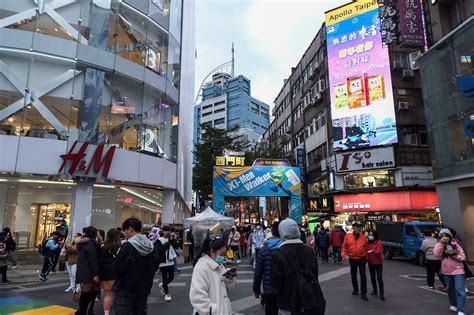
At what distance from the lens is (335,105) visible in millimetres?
31953

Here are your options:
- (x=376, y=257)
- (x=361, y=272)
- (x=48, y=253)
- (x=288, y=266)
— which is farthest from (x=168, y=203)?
(x=288, y=266)

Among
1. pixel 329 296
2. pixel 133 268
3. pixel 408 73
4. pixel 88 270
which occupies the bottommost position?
pixel 329 296

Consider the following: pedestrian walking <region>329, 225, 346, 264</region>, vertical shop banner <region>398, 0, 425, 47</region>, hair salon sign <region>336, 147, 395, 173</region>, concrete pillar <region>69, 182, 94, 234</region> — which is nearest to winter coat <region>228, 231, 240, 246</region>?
pedestrian walking <region>329, 225, 346, 264</region>

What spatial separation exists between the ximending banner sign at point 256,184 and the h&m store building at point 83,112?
122 inches

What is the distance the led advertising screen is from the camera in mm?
29422

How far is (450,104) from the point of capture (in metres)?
18.8

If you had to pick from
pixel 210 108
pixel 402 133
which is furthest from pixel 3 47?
pixel 210 108

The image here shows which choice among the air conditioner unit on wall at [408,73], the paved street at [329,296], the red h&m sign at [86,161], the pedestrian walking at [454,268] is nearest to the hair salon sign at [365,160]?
the air conditioner unit on wall at [408,73]

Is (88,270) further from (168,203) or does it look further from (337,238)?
(168,203)

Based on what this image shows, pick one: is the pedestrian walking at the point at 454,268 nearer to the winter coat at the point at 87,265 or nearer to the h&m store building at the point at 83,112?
the winter coat at the point at 87,265

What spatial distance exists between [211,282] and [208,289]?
8 centimetres

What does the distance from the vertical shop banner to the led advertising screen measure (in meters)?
6.83

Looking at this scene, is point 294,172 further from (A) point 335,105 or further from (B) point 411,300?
(B) point 411,300

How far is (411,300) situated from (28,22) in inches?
818
